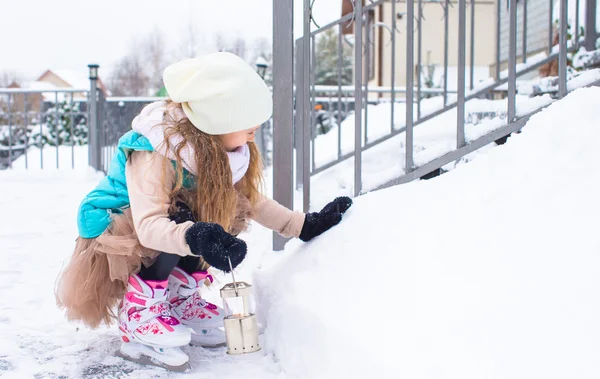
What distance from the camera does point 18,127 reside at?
9.45 metres

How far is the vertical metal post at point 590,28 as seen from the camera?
11.7 ft

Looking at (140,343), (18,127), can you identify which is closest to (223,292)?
(140,343)

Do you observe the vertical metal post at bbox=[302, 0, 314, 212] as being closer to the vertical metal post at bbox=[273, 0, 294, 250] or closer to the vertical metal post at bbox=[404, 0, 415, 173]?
the vertical metal post at bbox=[273, 0, 294, 250]

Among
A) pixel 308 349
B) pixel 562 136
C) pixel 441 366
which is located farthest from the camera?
pixel 562 136

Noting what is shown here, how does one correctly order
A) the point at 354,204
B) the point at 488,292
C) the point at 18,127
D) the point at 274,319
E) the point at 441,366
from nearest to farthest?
1. the point at 441,366
2. the point at 488,292
3. the point at 274,319
4. the point at 354,204
5. the point at 18,127

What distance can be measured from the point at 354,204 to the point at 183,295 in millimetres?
575

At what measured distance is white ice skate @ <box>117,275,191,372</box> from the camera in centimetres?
162

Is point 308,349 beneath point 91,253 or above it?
beneath

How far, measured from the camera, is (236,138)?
1672 millimetres

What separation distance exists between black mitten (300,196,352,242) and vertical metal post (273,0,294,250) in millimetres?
343

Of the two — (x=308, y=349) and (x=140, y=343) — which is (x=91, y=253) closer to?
(x=140, y=343)

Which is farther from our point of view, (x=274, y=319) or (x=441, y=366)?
(x=274, y=319)

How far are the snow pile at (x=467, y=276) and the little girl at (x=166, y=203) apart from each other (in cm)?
22

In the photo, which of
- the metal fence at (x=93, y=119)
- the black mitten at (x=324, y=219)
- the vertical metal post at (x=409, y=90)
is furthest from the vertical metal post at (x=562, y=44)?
the metal fence at (x=93, y=119)
